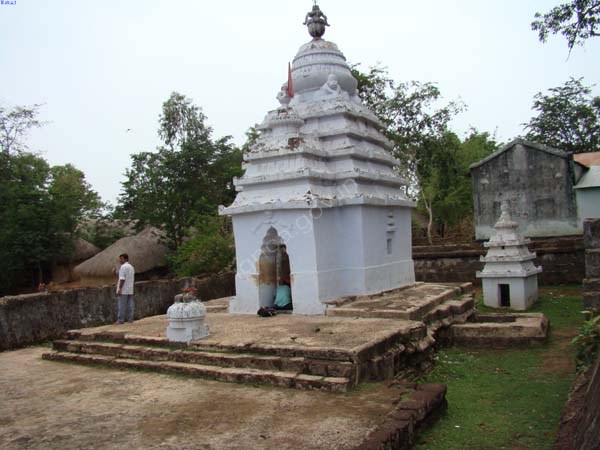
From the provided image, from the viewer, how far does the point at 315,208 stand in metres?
10.0

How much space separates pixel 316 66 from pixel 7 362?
28.5ft

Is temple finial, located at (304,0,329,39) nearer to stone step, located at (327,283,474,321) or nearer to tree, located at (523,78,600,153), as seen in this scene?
stone step, located at (327,283,474,321)

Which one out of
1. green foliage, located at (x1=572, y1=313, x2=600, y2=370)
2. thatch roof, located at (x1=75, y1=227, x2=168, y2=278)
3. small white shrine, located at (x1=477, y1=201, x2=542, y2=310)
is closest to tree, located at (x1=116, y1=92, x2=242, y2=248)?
thatch roof, located at (x1=75, y1=227, x2=168, y2=278)

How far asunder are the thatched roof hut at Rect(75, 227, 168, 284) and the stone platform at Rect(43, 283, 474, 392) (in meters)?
11.5

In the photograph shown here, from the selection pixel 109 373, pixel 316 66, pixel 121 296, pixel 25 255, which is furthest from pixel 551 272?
pixel 25 255

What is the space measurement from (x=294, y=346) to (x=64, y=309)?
661 cm

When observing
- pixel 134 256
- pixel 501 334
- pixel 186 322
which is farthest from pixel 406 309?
pixel 134 256

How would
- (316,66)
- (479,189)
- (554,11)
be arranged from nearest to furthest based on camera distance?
(554,11) → (316,66) → (479,189)

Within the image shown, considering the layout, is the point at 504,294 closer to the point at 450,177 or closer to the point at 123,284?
the point at 123,284

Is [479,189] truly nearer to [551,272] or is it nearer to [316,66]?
[551,272]

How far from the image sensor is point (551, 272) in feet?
56.8

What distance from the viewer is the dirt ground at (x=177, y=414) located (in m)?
4.80

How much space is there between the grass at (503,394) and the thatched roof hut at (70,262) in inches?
750

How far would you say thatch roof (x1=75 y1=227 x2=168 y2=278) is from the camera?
2103cm
